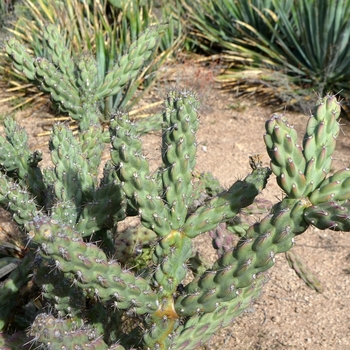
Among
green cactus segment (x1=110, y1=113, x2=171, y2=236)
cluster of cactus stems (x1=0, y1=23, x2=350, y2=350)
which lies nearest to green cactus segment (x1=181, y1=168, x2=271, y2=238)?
cluster of cactus stems (x1=0, y1=23, x2=350, y2=350)

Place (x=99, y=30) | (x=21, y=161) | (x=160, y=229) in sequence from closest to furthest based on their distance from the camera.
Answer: (x=160, y=229) < (x=21, y=161) < (x=99, y=30)

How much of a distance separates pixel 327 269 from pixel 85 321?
2.00 meters

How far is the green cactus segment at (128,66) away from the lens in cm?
490

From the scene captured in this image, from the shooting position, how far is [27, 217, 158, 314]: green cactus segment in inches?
87.1

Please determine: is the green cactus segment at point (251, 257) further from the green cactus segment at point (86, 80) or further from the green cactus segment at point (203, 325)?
the green cactus segment at point (86, 80)

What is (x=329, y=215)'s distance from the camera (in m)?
2.29

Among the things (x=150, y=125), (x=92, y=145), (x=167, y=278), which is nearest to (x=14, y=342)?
(x=167, y=278)

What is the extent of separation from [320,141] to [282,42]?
16.1ft

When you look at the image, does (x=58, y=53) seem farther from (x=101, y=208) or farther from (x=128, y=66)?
(x=101, y=208)

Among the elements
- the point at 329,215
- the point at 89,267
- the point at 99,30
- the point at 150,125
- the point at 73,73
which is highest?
the point at 89,267

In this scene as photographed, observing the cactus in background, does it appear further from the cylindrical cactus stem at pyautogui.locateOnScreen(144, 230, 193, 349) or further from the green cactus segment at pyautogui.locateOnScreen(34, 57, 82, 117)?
the cylindrical cactus stem at pyautogui.locateOnScreen(144, 230, 193, 349)

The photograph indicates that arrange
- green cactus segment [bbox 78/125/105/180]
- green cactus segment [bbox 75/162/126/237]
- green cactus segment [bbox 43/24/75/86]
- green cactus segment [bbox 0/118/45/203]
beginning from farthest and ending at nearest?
green cactus segment [bbox 43/24/75/86] < green cactus segment [bbox 78/125/105/180] < green cactus segment [bbox 0/118/45/203] < green cactus segment [bbox 75/162/126/237]

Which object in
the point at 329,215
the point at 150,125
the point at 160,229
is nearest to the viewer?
the point at 329,215

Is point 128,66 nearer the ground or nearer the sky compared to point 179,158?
nearer the ground
